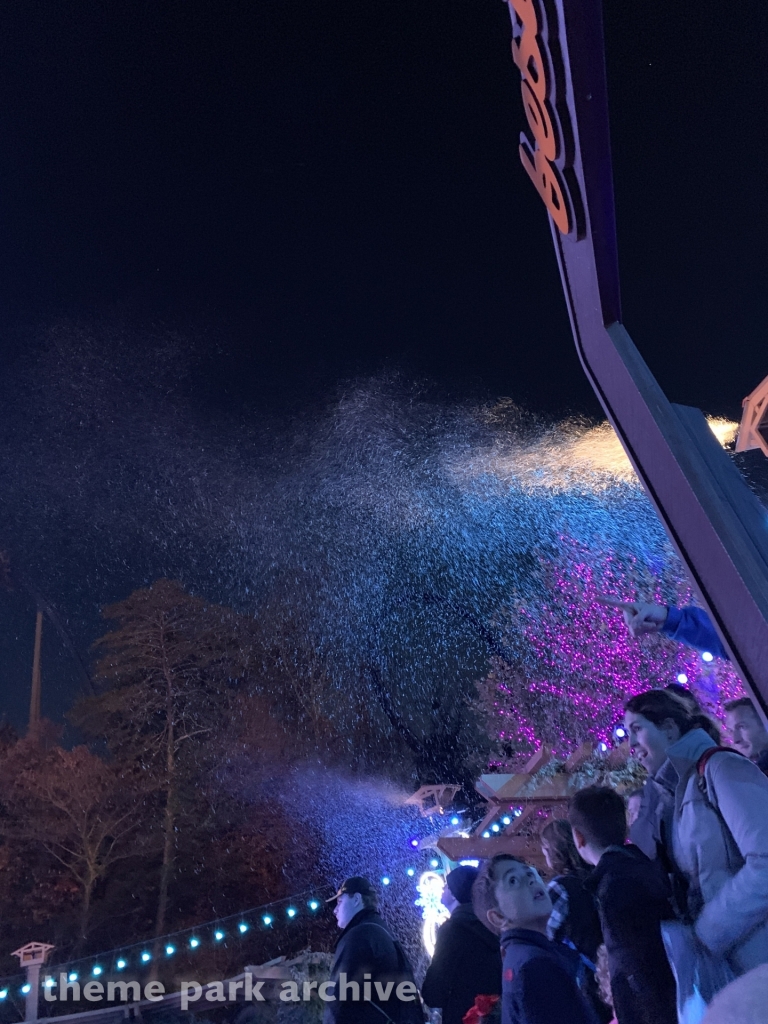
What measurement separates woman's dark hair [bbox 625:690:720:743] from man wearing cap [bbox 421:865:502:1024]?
1.64m

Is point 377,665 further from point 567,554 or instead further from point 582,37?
point 582,37

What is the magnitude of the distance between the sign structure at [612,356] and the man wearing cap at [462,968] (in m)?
2.48

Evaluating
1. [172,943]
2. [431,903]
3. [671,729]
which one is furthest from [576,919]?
[172,943]

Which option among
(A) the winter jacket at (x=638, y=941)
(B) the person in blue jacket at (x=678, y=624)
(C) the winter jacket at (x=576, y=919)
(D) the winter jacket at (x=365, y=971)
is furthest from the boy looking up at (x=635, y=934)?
(D) the winter jacket at (x=365, y=971)

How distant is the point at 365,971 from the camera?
3.65 metres

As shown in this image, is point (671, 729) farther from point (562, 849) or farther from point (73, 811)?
point (73, 811)

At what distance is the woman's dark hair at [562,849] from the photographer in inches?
117

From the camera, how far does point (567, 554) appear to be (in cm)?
1509

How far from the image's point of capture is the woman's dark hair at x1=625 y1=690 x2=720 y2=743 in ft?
7.84

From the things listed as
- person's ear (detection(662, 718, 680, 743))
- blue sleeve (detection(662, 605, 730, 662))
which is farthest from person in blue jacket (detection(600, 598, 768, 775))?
person's ear (detection(662, 718, 680, 743))

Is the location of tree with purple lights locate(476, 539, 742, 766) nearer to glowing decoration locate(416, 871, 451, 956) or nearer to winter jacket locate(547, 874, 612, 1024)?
glowing decoration locate(416, 871, 451, 956)

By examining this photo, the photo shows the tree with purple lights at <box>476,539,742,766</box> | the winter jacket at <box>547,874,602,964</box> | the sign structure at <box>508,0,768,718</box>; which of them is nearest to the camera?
the sign structure at <box>508,0,768,718</box>

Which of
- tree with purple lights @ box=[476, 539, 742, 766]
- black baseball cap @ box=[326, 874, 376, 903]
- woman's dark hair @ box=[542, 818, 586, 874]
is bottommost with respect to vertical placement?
tree with purple lights @ box=[476, 539, 742, 766]

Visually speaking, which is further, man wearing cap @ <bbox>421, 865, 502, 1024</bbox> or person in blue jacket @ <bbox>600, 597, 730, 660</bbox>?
man wearing cap @ <bbox>421, 865, 502, 1024</bbox>
